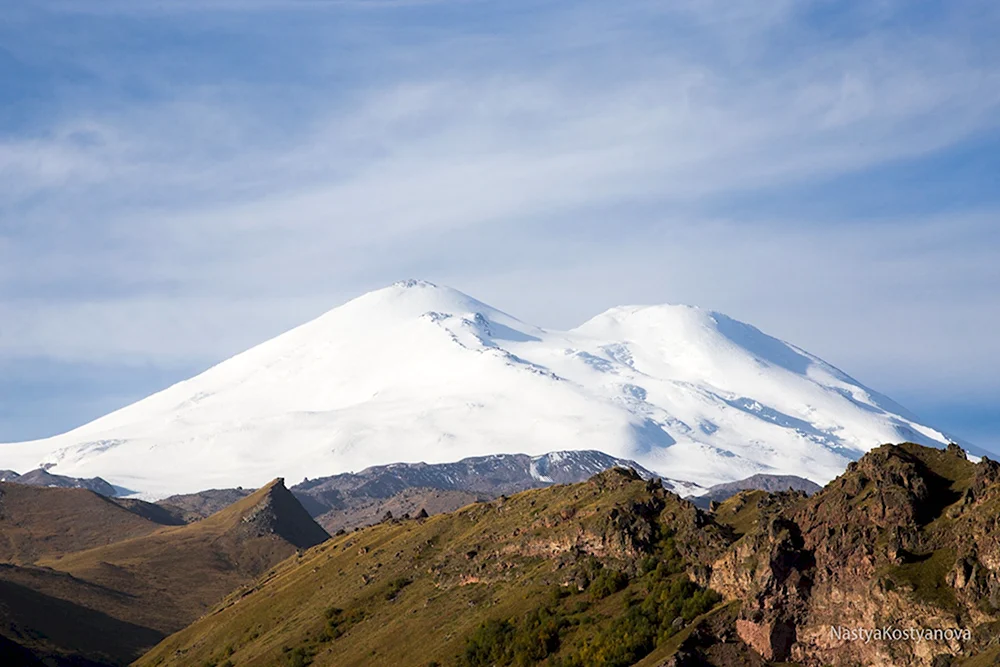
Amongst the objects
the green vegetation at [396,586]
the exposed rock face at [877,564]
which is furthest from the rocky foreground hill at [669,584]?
the green vegetation at [396,586]

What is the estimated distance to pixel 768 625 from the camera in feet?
217

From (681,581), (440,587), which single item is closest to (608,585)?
(681,581)

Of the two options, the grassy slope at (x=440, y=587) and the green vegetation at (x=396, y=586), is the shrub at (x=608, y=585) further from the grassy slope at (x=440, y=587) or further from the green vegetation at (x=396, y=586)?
the green vegetation at (x=396, y=586)

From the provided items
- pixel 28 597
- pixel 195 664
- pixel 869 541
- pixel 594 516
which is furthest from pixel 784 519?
pixel 28 597

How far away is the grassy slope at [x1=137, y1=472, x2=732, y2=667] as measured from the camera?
8881 cm

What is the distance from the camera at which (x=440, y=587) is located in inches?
4117

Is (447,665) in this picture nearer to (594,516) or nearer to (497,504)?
→ (594,516)

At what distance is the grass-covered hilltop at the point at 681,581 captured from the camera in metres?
62.8

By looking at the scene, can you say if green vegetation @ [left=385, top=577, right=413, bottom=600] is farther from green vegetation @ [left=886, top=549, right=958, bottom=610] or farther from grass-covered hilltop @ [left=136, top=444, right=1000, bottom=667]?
green vegetation @ [left=886, top=549, right=958, bottom=610]

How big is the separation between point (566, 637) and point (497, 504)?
40567mm

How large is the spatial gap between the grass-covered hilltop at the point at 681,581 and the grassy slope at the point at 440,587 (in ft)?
0.78

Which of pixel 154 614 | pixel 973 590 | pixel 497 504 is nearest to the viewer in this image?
pixel 973 590

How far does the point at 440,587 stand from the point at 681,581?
31.5m

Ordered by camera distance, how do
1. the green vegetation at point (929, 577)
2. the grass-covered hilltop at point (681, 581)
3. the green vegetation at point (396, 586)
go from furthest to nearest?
the green vegetation at point (396, 586), the grass-covered hilltop at point (681, 581), the green vegetation at point (929, 577)
